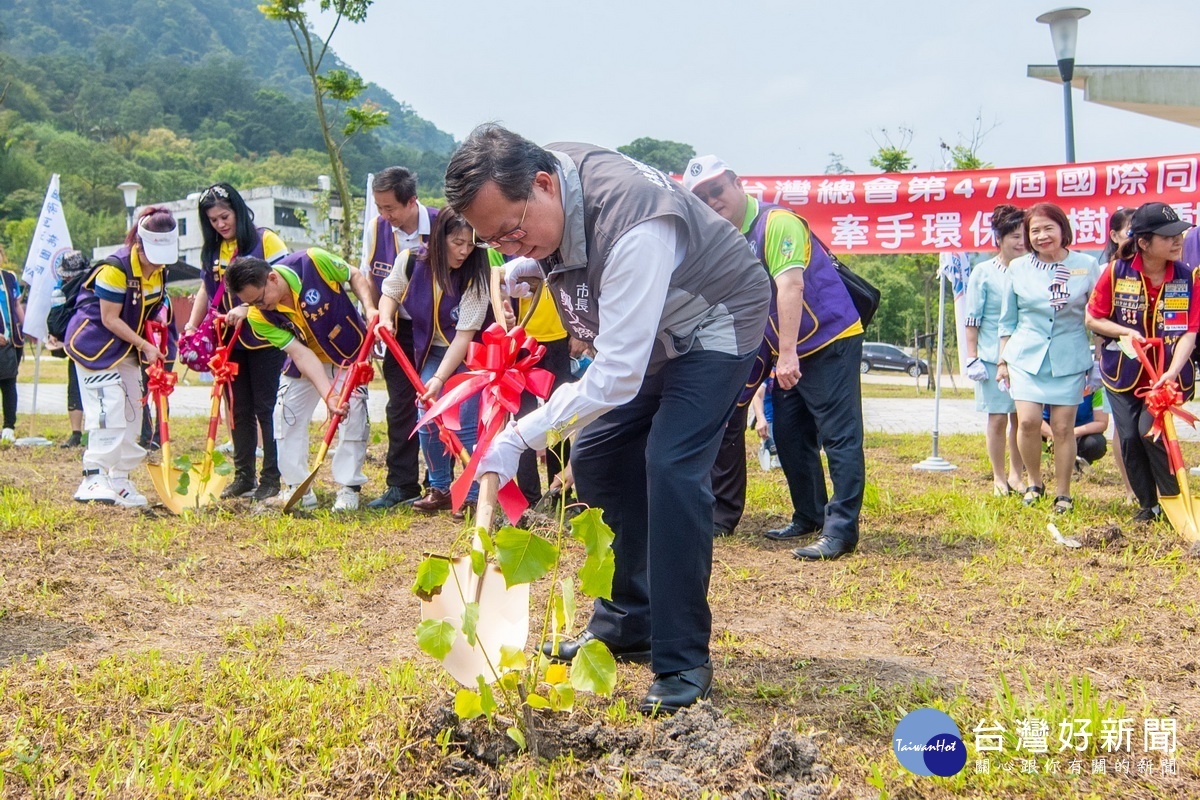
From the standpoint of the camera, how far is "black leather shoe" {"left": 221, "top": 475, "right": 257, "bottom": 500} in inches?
249

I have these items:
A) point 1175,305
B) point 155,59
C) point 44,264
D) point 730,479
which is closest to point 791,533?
point 730,479

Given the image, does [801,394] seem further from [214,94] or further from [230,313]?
[214,94]

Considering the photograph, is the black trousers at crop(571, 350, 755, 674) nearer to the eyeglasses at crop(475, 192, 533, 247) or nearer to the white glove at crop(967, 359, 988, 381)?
the eyeglasses at crop(475, 192, 533, 247)

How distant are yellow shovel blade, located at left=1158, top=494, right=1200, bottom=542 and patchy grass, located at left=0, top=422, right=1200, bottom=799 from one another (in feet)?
0.30

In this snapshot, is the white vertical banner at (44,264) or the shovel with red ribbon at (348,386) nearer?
the shovel with red ribbon at (348,386)

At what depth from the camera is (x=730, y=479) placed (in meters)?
5.16

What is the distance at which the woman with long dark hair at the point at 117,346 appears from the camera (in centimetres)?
570

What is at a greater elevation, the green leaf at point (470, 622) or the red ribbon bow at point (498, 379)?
the red ribbon bow at point (498, 379)

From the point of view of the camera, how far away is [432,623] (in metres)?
2.25


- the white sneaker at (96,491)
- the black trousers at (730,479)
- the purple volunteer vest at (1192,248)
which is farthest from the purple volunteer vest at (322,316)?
the purple volunteer vest at (1192,248)

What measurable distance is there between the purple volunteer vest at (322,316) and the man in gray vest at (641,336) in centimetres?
309

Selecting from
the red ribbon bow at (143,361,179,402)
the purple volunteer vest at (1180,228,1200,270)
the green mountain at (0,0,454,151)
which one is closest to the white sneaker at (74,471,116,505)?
the red ribbon bow at (143,361,179,402)

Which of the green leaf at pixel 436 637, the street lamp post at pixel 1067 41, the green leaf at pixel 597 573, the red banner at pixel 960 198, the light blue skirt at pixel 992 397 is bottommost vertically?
the green leaf at pixel 436 637

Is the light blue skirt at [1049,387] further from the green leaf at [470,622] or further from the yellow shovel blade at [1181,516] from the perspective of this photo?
the green leaf at [470,622]
